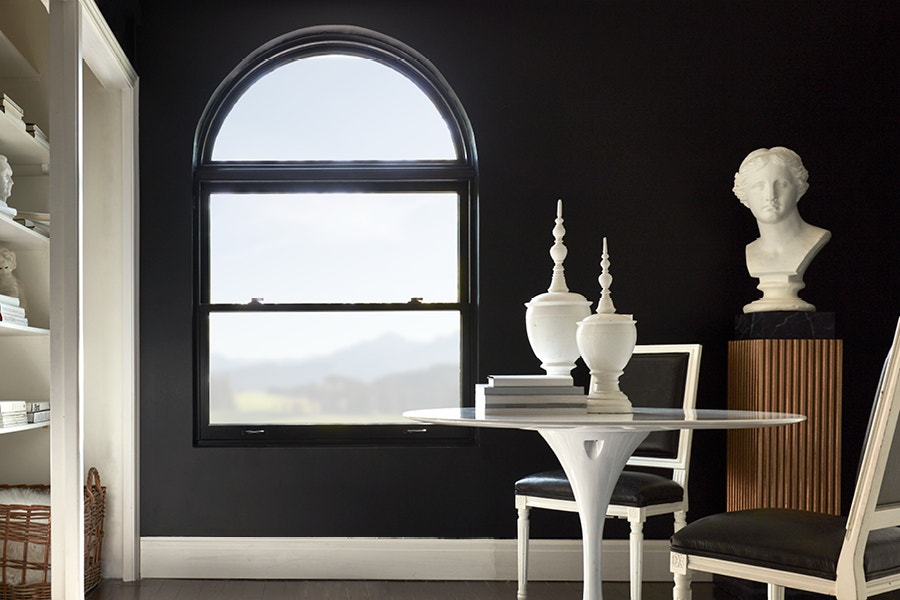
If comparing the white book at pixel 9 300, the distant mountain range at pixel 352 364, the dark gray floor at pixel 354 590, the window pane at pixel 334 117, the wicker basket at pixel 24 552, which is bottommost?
the dark gray floor at pixel 354 590

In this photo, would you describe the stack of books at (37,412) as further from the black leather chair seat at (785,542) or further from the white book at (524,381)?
the black leather chair seat at (785,542)

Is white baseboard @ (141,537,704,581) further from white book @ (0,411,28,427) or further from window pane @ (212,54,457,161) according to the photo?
window pane @ (212,54,457,161)

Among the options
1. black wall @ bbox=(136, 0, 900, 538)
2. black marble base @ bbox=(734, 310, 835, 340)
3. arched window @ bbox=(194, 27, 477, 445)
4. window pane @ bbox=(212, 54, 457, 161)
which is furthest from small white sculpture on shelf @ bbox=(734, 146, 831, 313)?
window pane @ bbox=(212, 54, 457, 161)

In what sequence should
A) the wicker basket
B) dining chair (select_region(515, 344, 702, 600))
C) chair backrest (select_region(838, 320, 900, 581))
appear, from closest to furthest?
chair backrest (select_region(838, 320, 900, 581)) < dining chair (select_region(515, 344, 702, 600)) < the wicker basket

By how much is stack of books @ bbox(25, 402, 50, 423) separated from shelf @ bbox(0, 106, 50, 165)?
33.2 inches

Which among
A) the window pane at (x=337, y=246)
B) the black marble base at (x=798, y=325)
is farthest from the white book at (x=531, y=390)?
the window pane at (x=337, y=246)

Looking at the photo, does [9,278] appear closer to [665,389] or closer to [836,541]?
[665,389]

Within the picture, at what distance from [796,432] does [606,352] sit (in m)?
1.54

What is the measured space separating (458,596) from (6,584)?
1.72 metres

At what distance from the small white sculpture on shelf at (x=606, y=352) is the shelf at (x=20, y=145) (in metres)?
2.02

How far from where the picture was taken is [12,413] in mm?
3137

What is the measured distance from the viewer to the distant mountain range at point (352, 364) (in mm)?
4348

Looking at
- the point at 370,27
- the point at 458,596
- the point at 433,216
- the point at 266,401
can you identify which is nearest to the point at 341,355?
the point at 266,401

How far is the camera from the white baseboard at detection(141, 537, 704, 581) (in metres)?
4.14
